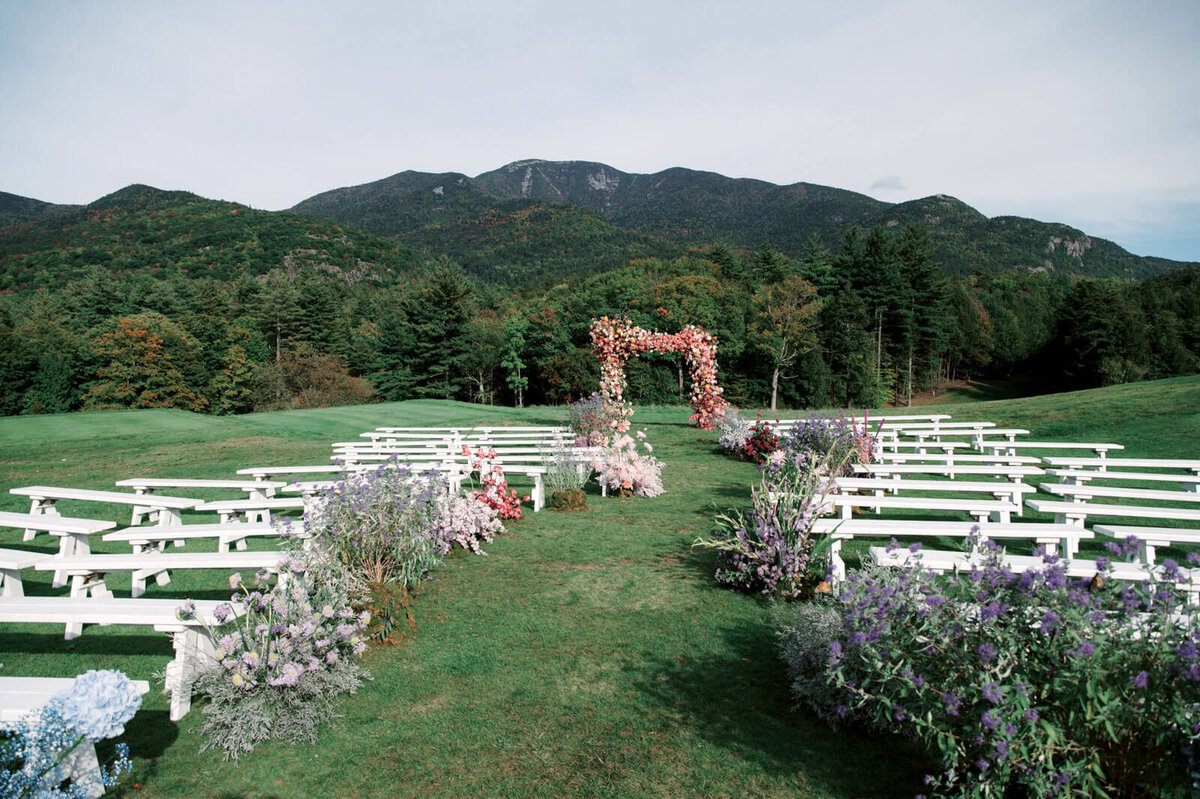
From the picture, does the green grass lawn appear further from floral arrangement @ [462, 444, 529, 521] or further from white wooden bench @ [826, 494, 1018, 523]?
white wooden bench @ [826, 494, 1018, 523]

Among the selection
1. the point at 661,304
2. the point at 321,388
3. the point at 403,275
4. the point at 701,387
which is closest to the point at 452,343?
the point at 321,388

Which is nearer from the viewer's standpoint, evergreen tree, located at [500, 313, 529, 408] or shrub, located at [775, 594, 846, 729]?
shrub, located at [775, 594, 846, 729]

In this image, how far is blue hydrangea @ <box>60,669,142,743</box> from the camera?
2.33 m

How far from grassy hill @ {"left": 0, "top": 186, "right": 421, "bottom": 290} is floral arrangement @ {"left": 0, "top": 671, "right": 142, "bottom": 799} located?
7347cm

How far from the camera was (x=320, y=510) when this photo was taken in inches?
187

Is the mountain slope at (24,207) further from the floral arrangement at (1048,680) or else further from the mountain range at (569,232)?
the floral arrangement at (1048,680)

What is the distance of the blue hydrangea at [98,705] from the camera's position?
91.7 inches

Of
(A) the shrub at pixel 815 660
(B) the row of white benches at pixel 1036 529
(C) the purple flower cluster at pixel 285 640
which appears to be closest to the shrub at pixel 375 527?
(C) the purple flower cluster at pixel 285 640

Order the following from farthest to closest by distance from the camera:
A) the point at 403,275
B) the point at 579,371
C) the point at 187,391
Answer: the point at 403,275, the point at 579,371, the point at 187,391

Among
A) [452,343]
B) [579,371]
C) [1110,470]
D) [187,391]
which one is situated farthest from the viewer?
[452,343]

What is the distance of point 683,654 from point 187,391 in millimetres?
42604

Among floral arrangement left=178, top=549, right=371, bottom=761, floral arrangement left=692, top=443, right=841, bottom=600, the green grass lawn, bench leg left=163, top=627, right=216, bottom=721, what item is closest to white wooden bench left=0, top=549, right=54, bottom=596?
the green grass lawn

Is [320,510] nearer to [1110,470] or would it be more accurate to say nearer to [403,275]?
[1110,470]

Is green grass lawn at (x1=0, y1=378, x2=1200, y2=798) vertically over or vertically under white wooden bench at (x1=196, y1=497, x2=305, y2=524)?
under
